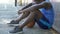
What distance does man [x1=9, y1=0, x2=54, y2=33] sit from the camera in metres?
4.42

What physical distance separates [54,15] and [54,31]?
1.27ft

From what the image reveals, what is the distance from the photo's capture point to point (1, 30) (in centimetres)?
493

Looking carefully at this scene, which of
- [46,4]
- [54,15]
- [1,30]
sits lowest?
[1,30]

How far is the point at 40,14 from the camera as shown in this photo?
4.58 metres

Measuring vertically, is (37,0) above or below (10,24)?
above

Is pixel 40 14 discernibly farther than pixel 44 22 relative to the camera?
No

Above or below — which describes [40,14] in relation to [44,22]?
above

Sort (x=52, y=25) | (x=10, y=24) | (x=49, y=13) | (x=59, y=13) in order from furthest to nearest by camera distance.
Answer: (x=10, y=24), (x=52, y=25), (x=49, y=13), (x=59, y=13)

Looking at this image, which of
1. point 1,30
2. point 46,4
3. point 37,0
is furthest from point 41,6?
point 1,30

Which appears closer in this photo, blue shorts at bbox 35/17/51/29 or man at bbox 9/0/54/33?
man at bbox 9/0/54/33

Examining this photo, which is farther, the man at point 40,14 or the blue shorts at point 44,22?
the blue shorts at point 44,22

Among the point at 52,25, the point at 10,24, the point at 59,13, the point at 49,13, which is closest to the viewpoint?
the point at 59,13

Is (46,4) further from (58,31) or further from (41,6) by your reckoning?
(58,31)

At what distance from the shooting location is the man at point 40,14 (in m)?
4.42
